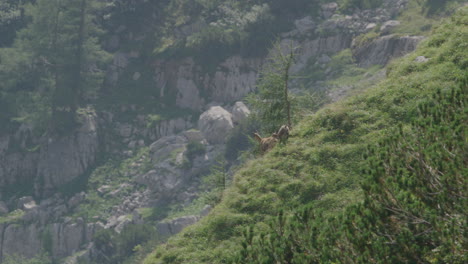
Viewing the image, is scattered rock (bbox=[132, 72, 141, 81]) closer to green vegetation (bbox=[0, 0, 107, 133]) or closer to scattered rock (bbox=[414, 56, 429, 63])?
green vegetation (bbox=[0, 0, 107, 133])

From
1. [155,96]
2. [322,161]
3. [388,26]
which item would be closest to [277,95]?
[322,161]

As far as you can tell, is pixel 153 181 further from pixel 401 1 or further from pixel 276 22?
pixel 401 1

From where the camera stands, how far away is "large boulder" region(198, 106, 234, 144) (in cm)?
5441

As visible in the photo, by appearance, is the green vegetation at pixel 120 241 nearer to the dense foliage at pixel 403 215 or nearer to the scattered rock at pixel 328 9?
the scattered rock at pixel 328 9

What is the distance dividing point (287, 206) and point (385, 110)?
6.18 m

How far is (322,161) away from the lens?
20000 millimetres

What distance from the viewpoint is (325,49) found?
58406mm

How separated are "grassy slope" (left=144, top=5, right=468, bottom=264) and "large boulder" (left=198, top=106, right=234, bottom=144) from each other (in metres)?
31.7

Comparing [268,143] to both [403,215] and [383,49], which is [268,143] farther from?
[383,49]

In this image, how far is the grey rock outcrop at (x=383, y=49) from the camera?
48.0m

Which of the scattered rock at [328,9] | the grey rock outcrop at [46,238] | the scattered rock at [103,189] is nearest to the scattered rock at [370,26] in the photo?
the scattered rock at [328,9]

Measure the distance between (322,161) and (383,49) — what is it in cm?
3410

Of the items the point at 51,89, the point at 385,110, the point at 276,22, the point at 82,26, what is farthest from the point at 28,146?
the point at 385,110

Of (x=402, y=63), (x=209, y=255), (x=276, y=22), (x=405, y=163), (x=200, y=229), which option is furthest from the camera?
(x=276, y=22)
